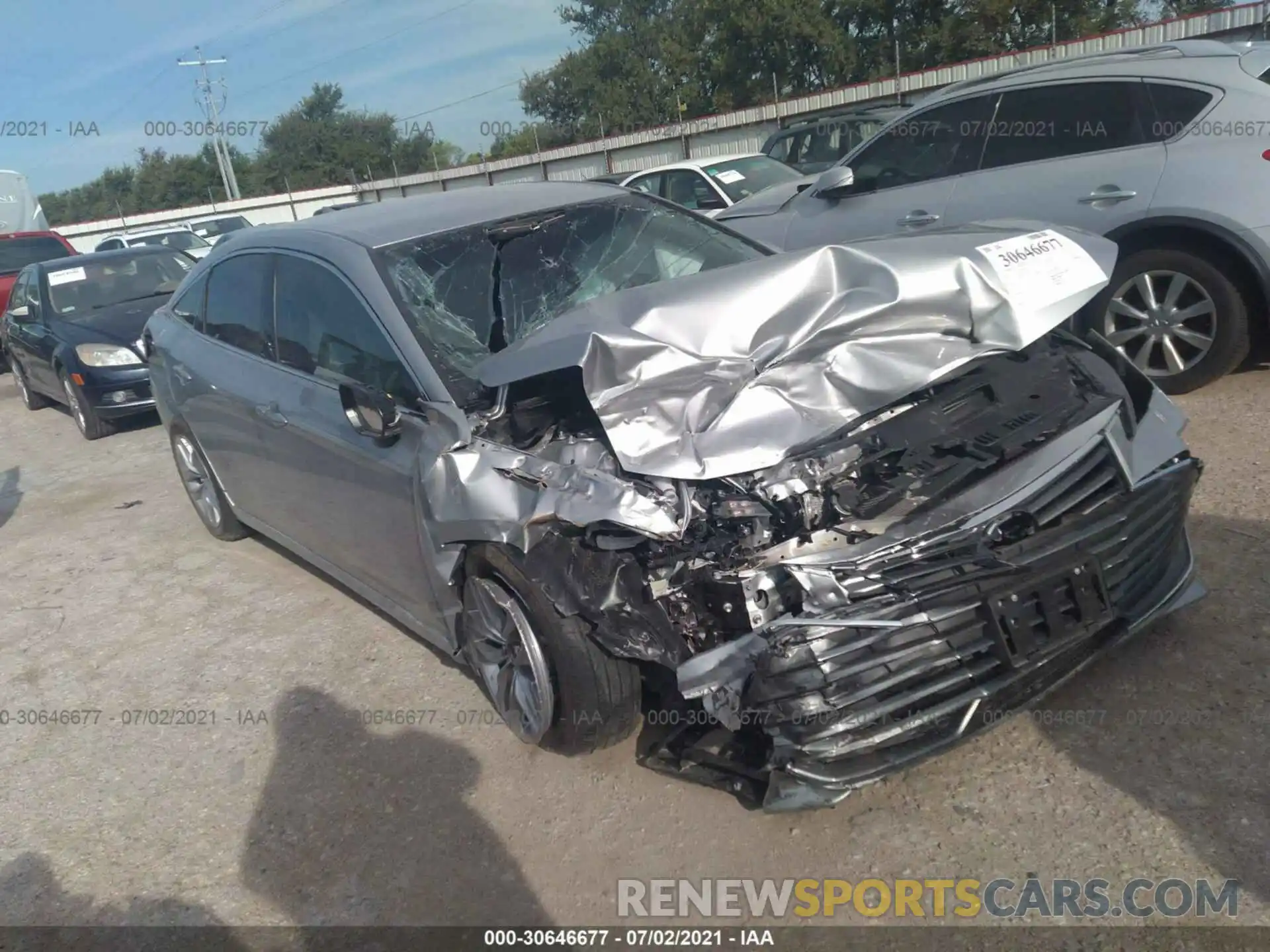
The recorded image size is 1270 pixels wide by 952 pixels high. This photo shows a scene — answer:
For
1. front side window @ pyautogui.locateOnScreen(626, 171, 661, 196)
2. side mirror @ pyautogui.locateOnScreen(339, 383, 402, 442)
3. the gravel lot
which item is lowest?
the gravel lot

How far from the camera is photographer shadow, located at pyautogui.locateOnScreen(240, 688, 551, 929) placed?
281 cm

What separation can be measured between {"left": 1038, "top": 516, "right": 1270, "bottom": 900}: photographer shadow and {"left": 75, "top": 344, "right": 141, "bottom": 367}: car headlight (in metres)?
8.54

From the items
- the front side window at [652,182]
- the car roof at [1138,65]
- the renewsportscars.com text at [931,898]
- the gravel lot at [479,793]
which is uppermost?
the car roof at [1138,65]

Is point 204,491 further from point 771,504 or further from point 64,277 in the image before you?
point 64,277

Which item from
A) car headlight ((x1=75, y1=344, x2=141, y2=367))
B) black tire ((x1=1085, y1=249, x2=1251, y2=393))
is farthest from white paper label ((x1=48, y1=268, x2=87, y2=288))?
black tire ((x1=1085, y1=249, x2=1251, y2=393))

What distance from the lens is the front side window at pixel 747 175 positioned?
10727 mm

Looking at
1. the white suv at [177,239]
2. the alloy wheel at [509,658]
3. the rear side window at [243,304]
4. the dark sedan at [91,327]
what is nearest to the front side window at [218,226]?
the white suv at [177,239]

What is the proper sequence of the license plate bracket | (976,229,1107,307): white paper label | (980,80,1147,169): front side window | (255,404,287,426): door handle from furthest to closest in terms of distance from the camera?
(980,80,1147,169): front side window, (255,404,287,426): door handle, (976,229,1107,307): white paper label, the license plate bracket

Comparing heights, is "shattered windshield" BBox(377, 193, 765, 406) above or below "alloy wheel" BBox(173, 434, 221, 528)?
above

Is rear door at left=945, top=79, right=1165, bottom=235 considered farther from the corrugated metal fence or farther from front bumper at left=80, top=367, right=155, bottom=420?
front bumper at left=80, top=367, right=155, bottom=420

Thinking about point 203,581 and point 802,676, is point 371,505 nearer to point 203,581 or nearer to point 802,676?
point 802,676

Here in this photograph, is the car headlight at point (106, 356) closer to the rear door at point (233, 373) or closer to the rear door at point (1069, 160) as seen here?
the rear door at point (233, 373)

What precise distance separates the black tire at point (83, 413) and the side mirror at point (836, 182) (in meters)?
6.82

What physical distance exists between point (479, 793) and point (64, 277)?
9.24m
